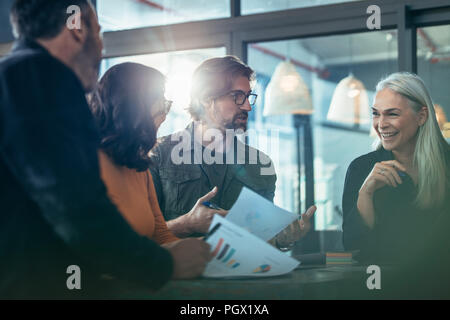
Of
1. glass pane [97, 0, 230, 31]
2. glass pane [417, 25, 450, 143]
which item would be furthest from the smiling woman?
glass pane [97, 0, 230, 31]

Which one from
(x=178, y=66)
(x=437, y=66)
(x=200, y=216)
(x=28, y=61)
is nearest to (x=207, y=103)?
(x=200, y=216)

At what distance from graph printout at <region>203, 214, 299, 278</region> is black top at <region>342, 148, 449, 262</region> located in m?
0.97

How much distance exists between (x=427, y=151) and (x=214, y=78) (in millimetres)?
1055

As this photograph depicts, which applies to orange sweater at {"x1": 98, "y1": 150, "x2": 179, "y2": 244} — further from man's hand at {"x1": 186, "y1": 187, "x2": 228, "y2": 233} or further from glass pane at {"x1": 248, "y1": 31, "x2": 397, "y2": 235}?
glass pane at {"x1": 248, "y1": 31, "x2": 397, "y2": 235}

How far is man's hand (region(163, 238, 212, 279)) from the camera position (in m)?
1.19

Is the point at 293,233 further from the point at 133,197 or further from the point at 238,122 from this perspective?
the point at 133,197

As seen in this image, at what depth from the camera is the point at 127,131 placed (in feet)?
5.13

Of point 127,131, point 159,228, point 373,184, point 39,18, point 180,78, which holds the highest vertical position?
point 180,78

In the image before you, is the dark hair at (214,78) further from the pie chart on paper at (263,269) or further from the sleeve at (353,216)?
the pie chart on paper at (263,269)

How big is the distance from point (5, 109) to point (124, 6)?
266 cm

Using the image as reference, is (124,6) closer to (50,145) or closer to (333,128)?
(50,145)

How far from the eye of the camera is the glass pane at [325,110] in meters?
3.99

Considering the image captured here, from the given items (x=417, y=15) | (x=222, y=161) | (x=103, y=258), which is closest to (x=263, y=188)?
(x=222, y=161)

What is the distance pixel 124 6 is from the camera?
3.43m
